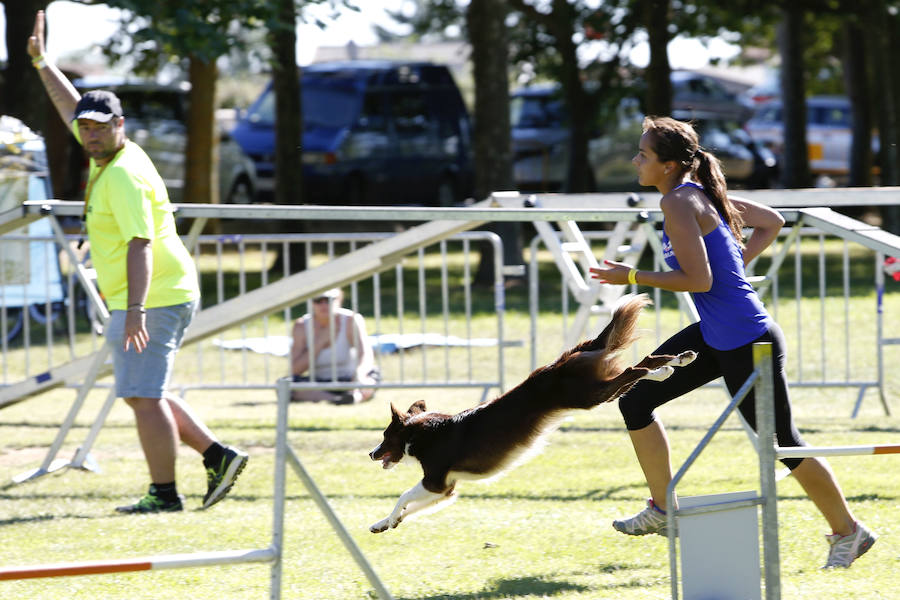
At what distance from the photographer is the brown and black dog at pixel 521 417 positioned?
13.8 ft

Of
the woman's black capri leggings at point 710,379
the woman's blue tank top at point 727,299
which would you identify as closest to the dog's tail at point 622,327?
the woman's blue tank top at point 727,299

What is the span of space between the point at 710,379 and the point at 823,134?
2769 centimetres

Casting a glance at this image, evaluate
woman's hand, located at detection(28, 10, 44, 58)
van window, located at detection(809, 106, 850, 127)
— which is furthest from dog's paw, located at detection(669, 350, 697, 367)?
van window, located at detection(809, 106, 850, 127)

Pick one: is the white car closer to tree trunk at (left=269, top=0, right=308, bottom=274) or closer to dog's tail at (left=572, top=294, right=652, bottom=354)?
tree trunk at (left=269, top=0, right=308, bottom=274)

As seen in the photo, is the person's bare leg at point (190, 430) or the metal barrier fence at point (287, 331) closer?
the person's bare leg at point (190, 430)

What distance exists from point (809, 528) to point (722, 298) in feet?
5.01

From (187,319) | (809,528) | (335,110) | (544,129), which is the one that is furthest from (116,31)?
(809,528)

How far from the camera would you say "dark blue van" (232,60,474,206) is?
2102 cm

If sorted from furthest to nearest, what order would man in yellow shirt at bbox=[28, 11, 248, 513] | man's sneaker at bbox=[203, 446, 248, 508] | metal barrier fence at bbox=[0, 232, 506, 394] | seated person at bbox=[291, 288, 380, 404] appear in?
seated person at bbox=[291, 288, 380, 404]
metal barrier fence at bbox=[0, 232, 506, 394]
man's sneaker at bbox=[203, 446, 248, 508]
man in yellow shirt at bbox=[28, 11, 248, 513]

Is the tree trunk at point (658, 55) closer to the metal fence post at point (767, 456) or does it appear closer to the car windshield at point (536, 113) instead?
the car windshield at point (536, 113)

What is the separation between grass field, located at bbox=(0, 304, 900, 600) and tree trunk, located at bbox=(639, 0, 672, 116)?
33.4ft

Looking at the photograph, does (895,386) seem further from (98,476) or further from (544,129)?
(544,129)

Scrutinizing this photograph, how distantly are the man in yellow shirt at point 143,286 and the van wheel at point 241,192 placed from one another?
15271mm

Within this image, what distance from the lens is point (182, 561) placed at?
130 inches
